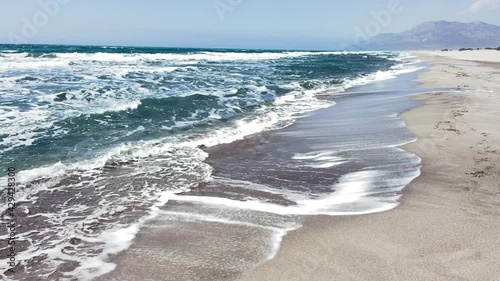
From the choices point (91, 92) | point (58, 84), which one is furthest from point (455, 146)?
point (58, 84)

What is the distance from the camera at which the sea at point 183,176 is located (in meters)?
4.73

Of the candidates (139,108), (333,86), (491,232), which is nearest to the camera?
(491,232)

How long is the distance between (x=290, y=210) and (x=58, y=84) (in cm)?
1876

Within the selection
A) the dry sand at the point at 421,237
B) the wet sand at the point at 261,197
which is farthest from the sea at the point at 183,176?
the dry sand at the point at 421,237

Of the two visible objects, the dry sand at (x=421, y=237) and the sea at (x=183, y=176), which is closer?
the dry sand at (x=421, y=237)

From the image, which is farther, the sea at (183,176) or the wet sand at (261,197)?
the sea at (183,176)

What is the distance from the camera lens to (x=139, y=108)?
587 inches

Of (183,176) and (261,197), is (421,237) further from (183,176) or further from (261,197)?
(183,176)

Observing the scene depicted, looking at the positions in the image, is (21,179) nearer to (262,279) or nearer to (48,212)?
(48,212)

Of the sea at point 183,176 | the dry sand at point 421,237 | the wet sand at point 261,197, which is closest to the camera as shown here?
the dry sand at point 421,237

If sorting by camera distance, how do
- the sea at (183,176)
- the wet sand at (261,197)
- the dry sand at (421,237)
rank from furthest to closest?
the sea at (183,176) → the wet sand at (261,197) → the dry sand at (421,237)

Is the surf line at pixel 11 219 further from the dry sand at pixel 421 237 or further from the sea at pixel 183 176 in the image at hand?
the dry sand at pixel 421 237

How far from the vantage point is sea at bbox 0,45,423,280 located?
473 centimetres

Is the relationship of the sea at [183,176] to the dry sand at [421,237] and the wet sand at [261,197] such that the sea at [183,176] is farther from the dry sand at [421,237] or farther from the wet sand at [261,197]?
the dry sand at [421,237]
